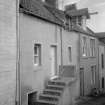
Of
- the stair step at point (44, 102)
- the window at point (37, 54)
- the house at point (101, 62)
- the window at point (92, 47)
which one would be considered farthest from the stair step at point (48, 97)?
the house at point (101, 62)

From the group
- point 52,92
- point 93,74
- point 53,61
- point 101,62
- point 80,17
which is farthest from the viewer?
point 101,62

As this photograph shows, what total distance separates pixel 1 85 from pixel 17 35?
2564 mm

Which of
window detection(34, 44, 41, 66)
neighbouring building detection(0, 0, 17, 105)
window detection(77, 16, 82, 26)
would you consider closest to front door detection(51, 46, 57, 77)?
window detection(34, 44, 41, 66)

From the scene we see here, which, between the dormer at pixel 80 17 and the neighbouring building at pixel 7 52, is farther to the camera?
the dormer at pixel 80 17

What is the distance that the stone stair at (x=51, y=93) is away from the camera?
353 inches

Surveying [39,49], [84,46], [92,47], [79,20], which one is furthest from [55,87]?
[92,47]

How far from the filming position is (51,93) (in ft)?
31.7

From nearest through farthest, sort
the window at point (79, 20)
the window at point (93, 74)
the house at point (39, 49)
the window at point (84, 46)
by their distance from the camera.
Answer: the house at point (39, 49), the window at point (84, 46), the window at point (79, 20), the window at point (93, 74)

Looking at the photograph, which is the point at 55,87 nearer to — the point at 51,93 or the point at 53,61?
the point at 51,93

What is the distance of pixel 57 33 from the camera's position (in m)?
12.2

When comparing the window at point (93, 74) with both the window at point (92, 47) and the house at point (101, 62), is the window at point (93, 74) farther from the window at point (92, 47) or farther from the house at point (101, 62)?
the house at point (101, 62)

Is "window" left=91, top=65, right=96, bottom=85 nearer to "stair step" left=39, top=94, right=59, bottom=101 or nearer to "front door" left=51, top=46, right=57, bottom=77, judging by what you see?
"front door" left=51, top=46, right=57, bottom=77

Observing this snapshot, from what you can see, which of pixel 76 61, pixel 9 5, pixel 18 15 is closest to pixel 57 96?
pixel 18 15

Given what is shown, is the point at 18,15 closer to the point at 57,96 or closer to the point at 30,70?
the point at 30,70
